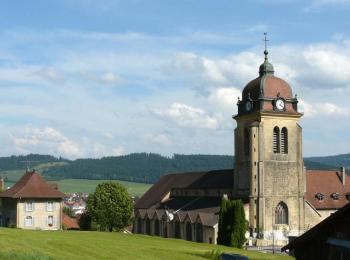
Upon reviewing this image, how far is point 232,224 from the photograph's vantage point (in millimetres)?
61750

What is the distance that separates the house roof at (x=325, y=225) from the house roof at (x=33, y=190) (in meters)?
58.1

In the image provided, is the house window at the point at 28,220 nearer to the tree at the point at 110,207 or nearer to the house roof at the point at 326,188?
the tree at the point at 110,207

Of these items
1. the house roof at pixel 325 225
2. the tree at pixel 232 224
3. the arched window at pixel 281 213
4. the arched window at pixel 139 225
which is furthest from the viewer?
the arched window at pixel 139 225

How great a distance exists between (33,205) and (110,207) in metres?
9.72

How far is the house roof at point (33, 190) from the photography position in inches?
2830

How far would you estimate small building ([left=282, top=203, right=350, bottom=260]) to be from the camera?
1434cm

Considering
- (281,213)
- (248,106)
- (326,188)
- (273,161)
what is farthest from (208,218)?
(326,188)

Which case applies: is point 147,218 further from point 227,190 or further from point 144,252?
point 144,252

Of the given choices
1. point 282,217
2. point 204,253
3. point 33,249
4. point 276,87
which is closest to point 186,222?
point 282,217

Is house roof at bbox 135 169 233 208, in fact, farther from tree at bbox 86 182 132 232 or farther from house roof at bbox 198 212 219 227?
tree at bbox 86 182 132 232

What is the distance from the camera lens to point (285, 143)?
6975 centimetres

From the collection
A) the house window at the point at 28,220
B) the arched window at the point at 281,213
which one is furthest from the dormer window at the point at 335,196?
the house window at the point at 28,220

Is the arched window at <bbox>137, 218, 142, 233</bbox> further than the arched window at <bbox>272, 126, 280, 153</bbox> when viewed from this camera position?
Yes

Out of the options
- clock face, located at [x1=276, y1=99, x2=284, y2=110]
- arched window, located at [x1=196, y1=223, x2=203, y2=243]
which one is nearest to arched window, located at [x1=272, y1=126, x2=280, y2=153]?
clock face, located at [x1=276, y1=99, x2=284, y2=110]
